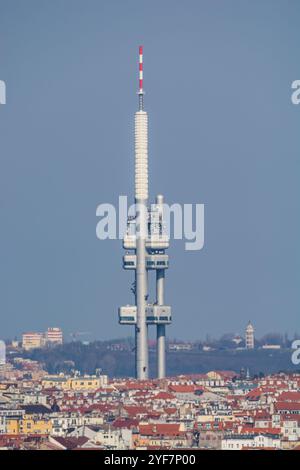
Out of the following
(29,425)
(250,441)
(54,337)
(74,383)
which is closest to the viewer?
(250,441)

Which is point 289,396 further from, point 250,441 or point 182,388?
point 250,441

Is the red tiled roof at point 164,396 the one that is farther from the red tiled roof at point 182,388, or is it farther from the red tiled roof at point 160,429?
the red tiled roof at point 160,429

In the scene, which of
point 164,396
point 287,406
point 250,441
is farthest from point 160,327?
point 250,441

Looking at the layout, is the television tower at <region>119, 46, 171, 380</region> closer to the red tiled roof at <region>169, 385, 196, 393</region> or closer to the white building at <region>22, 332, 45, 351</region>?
the red tiled roof at <region>169, 385, 196, 393</region>

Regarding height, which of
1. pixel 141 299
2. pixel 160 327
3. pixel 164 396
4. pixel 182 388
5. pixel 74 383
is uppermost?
pixel 141 299

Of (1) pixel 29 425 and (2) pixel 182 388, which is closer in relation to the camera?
(1) pixel 29 425
